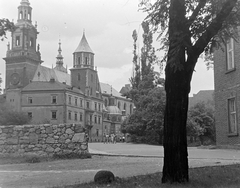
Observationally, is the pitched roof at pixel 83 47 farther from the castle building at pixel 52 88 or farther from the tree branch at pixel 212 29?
the tree branch at pixel 212 29

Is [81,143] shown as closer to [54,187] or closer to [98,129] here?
[54,187]

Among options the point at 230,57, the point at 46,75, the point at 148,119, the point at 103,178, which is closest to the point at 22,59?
the point at 46,75

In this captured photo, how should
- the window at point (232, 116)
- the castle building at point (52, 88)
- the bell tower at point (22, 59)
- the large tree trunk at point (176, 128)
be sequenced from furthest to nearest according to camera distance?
the bell tower at point (22, 59)
the castle building at point (52, 88)
the window at point (232, 116)
the large tree trunk at point (176, 128)

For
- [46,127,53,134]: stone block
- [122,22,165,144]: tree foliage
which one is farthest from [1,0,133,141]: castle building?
[46,127,53,134]: stone block

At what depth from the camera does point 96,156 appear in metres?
19.3

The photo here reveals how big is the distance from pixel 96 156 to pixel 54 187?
33.5 ft

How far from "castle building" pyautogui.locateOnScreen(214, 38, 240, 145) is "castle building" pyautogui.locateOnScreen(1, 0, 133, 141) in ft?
315

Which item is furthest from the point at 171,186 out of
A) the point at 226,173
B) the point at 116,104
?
the point at 116,104

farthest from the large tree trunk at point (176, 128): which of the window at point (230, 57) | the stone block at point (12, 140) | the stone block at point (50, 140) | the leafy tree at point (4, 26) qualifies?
the window at point (230, 57)

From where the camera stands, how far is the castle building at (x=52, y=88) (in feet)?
407

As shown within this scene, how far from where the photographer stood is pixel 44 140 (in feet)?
60.3

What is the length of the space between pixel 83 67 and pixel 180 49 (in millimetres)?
132510

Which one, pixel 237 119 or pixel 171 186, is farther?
pixel 237 119

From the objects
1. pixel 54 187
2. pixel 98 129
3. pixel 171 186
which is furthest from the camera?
pixel 98 129
